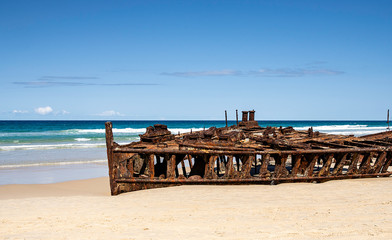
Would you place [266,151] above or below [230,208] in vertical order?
above

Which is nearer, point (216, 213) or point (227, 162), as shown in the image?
point (216, 213)

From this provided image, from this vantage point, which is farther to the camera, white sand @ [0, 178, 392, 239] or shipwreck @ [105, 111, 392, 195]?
shipwreck @ [105, 111, 392, 195]

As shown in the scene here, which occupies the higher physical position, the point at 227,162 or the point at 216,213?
the point at 227,162

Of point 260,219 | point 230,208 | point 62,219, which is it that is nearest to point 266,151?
point 230,208

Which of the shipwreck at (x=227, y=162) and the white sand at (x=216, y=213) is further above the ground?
the shipwreck at (x=227, y=162)

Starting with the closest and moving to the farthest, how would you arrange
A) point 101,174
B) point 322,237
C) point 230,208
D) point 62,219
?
1. point 322,237
2. point 62,219
3. point 230,208
4. point 101,174

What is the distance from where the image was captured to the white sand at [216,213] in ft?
18.6

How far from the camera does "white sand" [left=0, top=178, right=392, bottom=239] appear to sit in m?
5.66

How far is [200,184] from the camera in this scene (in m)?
9.52

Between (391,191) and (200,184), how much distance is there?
496 centimetres

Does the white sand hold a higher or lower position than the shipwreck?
lower

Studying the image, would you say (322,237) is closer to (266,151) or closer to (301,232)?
(301,232)

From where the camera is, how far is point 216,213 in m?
6.96

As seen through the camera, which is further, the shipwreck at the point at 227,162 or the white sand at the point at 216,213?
the shipwreck at the point at 227,162
